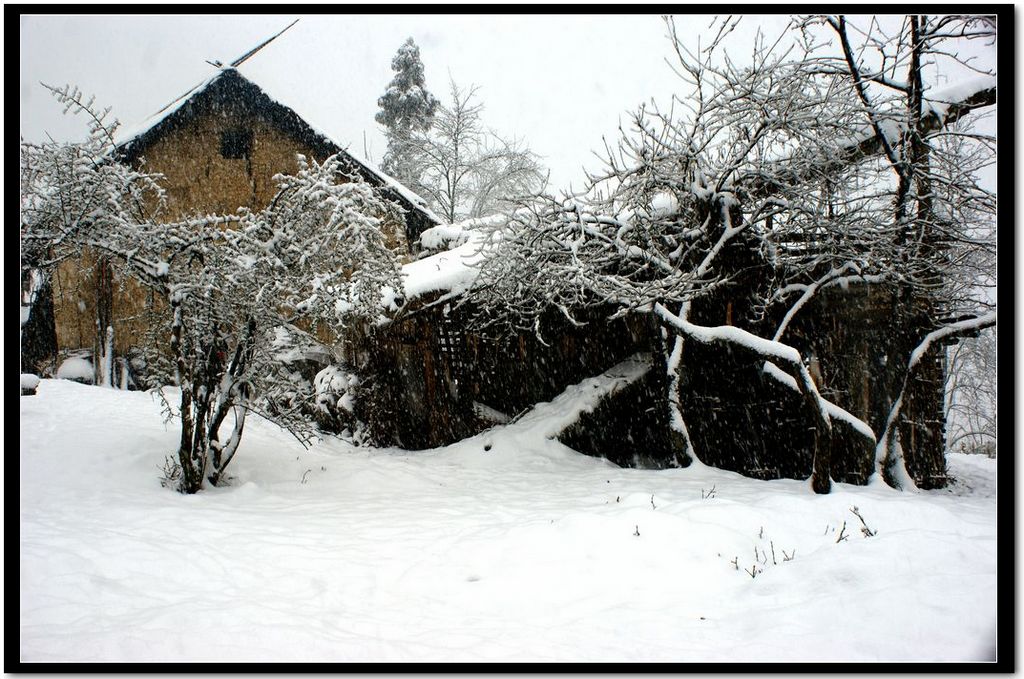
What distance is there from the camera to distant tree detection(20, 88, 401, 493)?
210 inches

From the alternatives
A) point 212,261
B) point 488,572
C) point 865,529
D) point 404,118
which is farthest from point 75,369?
point 404,118

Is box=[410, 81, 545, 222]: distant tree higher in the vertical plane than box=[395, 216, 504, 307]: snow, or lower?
higher

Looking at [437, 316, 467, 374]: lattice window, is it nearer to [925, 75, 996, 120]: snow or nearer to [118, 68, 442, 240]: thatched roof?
[118, 68, 442, 240]: thatched roof

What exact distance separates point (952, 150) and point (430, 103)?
18957mm

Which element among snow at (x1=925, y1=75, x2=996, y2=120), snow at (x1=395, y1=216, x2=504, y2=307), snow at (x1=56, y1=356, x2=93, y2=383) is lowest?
snow at (x1=56, y1=356, x2=93, y2=383)

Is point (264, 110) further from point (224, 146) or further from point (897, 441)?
point (897, 441)

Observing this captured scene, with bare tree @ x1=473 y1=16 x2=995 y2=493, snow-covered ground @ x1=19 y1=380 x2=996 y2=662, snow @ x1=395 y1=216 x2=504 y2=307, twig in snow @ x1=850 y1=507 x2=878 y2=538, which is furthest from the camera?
snow @ x1=395 y1=216 x2=504 y2=307

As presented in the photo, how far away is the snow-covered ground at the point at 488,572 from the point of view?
2.63 metres

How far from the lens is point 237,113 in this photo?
14.3 m

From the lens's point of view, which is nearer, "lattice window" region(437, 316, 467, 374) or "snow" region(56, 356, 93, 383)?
"lattice window" region(437, 316, 467, 374)

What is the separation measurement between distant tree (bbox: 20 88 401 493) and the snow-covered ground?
93 centimetres

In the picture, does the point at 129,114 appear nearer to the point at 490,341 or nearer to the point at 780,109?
the point at 490,341

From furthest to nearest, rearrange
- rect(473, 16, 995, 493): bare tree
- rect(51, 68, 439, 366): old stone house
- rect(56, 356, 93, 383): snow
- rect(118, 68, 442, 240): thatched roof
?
1. rect(51, 68, 439, 366): old stone house
2. rect(118, 68, 442, 240): thatched roof
3. rect(56, 356, 93, 383): snow
4. rect(473, 16, 995, 493): bare tree

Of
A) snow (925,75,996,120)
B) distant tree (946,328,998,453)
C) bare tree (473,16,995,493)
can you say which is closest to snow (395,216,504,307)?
bare tree (473,16,995,493)
